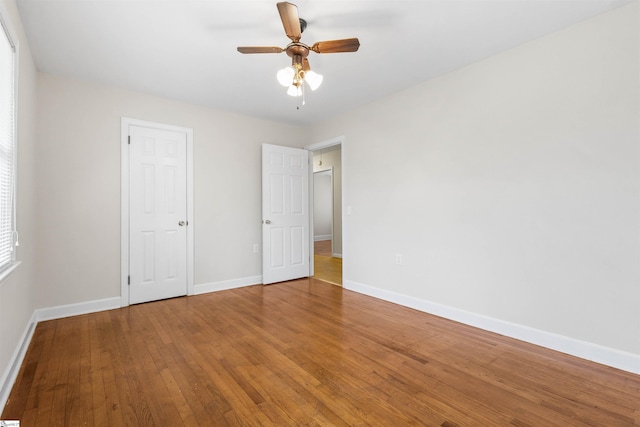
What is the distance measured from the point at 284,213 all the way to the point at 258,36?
2644mm

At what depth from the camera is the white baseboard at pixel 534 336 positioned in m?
2.10

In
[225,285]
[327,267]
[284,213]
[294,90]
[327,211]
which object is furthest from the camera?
[327,211]

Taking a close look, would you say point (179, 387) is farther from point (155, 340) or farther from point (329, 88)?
point (329, 88)

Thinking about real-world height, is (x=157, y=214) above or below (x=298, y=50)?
below

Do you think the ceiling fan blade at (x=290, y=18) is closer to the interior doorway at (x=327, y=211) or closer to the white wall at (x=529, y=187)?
the white wall at (x=529, y=187)

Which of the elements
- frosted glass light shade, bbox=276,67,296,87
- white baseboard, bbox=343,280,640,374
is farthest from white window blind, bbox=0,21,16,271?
white baseboard, bbox=343,280,640,374

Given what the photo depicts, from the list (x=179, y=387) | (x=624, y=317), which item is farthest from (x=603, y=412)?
(x=179, y=387)

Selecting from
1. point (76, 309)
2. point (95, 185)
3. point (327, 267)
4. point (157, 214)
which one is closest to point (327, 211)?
point (327, 267)

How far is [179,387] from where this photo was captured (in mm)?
1875

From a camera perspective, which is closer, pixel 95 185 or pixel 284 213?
pixel 95 185

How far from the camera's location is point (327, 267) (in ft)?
19.0

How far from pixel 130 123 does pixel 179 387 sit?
9.85ft

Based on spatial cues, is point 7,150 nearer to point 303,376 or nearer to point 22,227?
point 22,227

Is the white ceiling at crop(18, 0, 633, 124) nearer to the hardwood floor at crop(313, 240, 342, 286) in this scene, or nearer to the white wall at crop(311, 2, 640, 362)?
the white wall at crop(311, 2, 640, 362)
